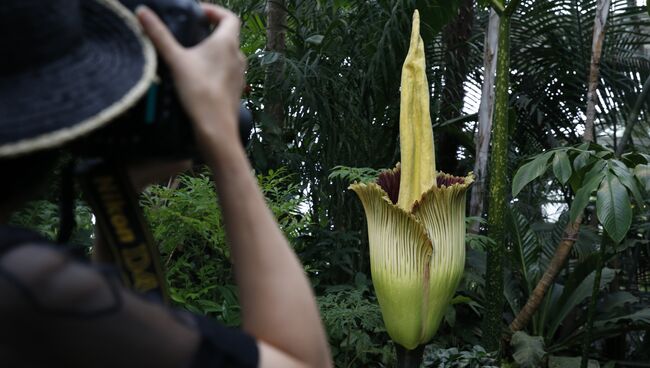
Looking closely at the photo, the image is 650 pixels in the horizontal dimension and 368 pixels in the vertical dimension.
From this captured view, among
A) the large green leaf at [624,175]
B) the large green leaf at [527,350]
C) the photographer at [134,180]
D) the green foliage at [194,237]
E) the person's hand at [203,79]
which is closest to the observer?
the photographer at [134,180]

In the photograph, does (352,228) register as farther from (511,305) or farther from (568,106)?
(568,106)

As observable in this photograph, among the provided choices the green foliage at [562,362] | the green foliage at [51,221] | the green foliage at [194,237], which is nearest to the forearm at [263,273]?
the green foliage at [51,221]

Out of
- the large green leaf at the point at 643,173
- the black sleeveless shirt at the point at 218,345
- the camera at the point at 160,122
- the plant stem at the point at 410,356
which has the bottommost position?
the plant stem at the point at 410,356

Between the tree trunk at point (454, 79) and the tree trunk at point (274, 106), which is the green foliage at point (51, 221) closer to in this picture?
the tree trunk at point (274, 106)

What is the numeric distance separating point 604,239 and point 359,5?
1.56 meters

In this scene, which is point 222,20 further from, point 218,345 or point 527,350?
point 527,350

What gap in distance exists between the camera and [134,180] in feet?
2.04

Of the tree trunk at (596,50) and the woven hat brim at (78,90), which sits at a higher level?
the tree trunk at (596,50)

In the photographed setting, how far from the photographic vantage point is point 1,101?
19.9 inches

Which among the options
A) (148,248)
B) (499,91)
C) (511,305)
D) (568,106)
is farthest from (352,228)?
(148,248)

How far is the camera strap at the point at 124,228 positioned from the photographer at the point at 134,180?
41 millimetres

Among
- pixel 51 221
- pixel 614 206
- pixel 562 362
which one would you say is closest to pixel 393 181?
pixel 614 206

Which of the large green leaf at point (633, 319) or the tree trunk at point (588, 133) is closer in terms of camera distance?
the tree trunk at point (588, 133)

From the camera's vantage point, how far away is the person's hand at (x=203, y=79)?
1.86 ft
